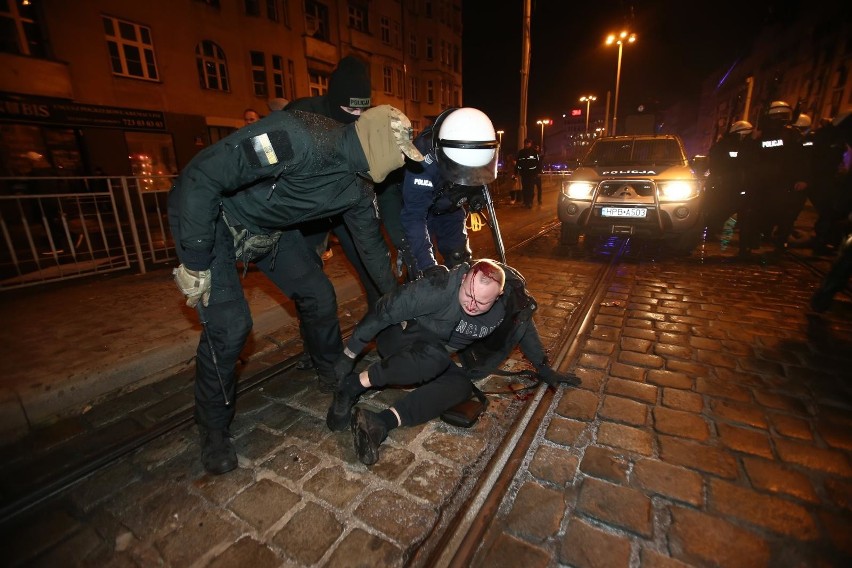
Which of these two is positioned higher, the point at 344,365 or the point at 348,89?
the point at 348,89

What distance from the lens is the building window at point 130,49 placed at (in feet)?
42.2

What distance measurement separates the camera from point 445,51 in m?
31.0

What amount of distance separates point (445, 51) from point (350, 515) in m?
35.1

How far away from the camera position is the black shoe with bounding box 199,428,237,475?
7.13ft

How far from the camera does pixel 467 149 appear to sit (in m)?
2.73

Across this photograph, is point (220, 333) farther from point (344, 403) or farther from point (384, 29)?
point (384, 29)

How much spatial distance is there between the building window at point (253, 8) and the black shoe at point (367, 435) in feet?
65.5

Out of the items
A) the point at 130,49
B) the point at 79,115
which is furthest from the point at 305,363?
the point at 130,49

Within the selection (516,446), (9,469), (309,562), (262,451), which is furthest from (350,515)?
(9,469)

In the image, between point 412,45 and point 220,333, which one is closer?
point 220,333

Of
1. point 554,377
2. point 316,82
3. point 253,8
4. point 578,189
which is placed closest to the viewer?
point 554,377

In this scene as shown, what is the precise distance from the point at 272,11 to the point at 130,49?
6715 millimetres

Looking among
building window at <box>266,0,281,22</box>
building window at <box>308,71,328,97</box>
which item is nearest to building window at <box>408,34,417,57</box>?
building window at <box>308,71,328,97</box>

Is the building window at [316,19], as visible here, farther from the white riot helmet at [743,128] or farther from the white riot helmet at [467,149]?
the white riot helmet at [467,149]
